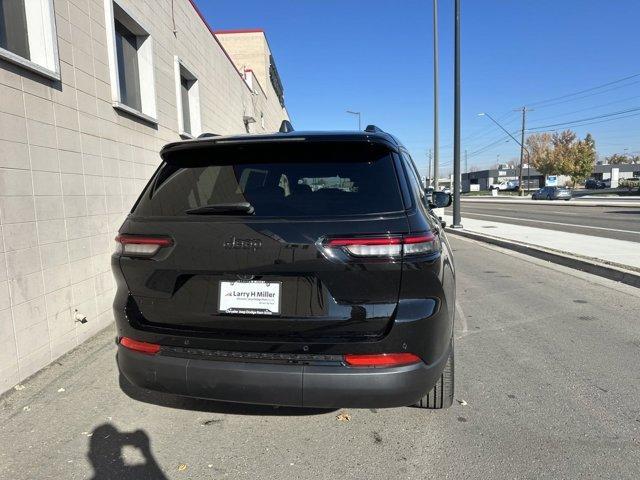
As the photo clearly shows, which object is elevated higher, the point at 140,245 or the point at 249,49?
the point at 249,49

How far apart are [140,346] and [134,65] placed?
5.38m

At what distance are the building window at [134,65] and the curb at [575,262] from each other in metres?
7.34

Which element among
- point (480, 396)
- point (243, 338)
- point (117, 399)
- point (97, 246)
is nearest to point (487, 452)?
point (480, 396)

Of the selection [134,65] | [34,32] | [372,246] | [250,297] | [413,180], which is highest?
[134,65]

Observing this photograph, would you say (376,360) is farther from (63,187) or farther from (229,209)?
(63,187)

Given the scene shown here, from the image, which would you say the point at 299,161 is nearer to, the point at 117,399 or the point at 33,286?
the point at 117,399

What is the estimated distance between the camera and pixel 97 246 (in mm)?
4977

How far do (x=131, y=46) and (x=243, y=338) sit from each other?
582 cm

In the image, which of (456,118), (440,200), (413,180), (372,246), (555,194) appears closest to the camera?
(372,246)

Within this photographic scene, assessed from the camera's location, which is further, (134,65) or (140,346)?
(134,65)

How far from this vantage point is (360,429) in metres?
2.98

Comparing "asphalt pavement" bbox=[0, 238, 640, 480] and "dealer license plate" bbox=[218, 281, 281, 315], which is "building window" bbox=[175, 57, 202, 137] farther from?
"dealer license plate" bbox=[218, 281, 281, 315]

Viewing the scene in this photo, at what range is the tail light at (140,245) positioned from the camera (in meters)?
2.50

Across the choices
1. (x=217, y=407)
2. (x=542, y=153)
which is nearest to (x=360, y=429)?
(x=217, y=407)
